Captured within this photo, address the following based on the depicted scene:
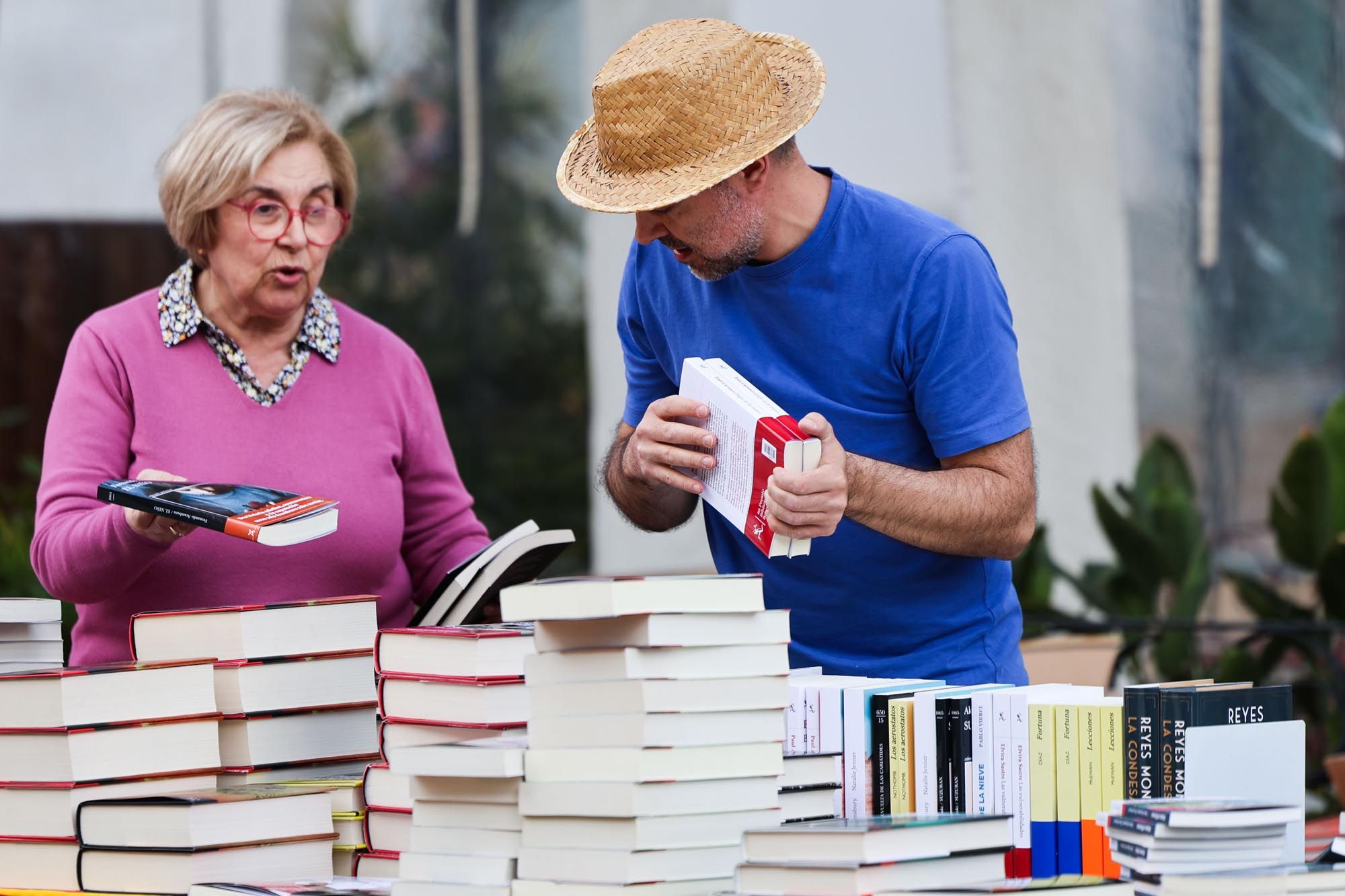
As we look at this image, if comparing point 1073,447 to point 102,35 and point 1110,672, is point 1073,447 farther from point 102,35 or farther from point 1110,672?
point 102,35

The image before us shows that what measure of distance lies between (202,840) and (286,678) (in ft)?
0.99

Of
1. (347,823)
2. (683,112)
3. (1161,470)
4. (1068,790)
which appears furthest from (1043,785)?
(1161,470)

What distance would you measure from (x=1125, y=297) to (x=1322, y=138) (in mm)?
761

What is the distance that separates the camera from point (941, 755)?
6.32 feet

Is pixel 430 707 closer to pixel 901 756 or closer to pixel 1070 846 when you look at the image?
A: pixel 901 756

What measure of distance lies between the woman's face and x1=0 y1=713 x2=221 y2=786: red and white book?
2.83 feet

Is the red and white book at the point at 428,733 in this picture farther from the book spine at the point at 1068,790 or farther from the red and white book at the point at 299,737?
the book spine at the point at 1068,790

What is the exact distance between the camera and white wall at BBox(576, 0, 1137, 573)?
16.1ft

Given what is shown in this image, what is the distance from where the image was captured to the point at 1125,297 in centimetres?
516

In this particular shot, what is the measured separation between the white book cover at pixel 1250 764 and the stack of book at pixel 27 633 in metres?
1.76

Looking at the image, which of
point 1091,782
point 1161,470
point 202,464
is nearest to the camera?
point 1091,782

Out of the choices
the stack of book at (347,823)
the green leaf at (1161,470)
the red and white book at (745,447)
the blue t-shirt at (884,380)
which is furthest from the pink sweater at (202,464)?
the green leaf at (1161,470)

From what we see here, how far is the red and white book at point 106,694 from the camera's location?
6.94 feet

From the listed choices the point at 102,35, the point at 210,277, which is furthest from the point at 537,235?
the point at 210,277
